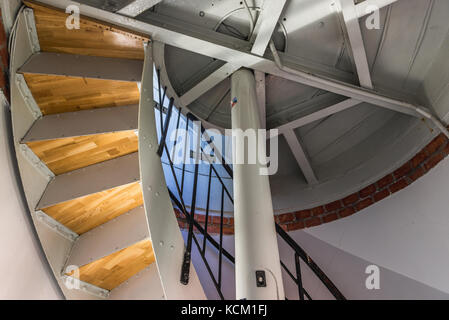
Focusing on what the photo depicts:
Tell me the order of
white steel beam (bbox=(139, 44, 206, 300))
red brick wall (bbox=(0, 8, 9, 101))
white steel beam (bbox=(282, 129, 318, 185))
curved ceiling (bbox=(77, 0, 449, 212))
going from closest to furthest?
white steel beam (bbox=(139, 44, 206, 300))
red brick wall (bbox=(0, 8, 9, 101))
curved ceiling (bbox=(77, 0, 449, 212))
white steel beam (bbox=(282, 129, 318, 185))

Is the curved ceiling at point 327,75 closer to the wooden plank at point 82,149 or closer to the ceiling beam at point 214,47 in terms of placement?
the ceiling beam at point 214,47

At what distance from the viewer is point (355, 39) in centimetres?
A: 247

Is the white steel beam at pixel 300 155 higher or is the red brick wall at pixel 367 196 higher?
the white steel beam at pixel 300 155

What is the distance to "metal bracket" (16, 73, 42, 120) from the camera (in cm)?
184

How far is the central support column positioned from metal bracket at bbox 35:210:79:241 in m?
0.93

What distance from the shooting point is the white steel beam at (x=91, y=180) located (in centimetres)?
171

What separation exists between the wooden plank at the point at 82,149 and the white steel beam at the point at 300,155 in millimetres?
1723

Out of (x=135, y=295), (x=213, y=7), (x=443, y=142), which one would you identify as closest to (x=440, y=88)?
(x=443, y=142)

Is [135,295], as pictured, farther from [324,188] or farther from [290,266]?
[324,188]

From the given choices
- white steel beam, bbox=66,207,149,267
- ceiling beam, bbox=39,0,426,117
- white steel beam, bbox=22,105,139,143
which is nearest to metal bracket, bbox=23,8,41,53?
ceiling beam, bbox=39,0,426,117

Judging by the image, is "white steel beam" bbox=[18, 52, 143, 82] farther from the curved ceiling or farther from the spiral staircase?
the curved ceiling

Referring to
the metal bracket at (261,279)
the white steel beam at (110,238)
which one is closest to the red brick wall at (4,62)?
the white steel beam at (110,238)

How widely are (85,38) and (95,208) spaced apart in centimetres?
111

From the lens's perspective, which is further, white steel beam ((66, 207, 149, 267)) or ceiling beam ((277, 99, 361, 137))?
ceiling beam ((277, 99, 361, 137))
